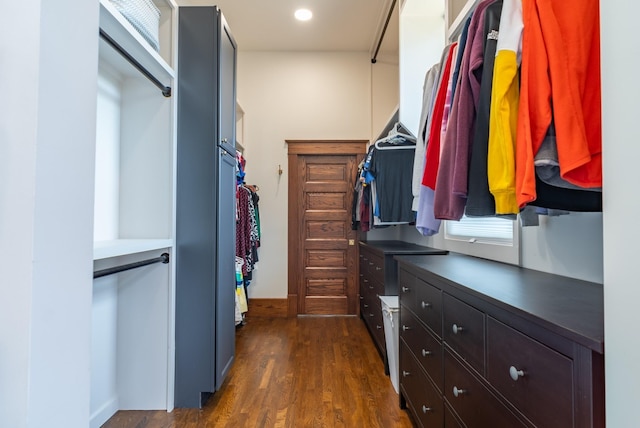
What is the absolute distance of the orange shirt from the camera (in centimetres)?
78

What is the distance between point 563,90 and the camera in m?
0.79

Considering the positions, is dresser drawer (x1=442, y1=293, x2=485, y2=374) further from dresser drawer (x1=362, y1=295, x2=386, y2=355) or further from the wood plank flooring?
dresser drawer (x1=362, y1=295, x2=386, y2=355)

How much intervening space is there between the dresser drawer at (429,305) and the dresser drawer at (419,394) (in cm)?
26

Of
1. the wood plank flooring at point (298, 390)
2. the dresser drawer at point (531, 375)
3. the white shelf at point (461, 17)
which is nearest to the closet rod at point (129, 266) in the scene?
the wood plank flooring at point (298, 390)

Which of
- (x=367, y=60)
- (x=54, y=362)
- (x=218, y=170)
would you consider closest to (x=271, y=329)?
(x=218, y=170)

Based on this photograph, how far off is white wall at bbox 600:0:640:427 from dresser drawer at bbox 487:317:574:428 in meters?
0.13

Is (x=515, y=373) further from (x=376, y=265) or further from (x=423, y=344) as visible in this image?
(x=376, y=265)

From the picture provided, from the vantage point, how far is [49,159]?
24.3 inches

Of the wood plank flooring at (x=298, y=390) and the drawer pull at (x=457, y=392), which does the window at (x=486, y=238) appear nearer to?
the drawer pull at (x=457, y=392)

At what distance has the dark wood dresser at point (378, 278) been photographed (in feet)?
8.30

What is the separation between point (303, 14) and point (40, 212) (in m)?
3.39

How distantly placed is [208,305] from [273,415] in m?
0.72

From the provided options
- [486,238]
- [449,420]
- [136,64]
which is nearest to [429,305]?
[449,420]

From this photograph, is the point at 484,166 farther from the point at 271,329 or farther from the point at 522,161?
the point at 271,329
